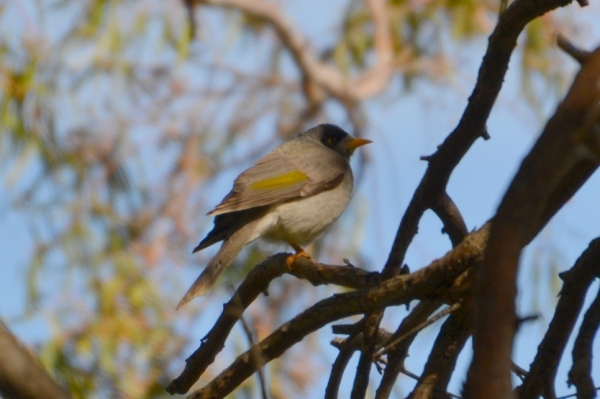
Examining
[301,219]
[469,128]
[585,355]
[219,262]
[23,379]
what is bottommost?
[23,379]

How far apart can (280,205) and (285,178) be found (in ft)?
0.94

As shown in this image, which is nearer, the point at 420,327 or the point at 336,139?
the point at 420,327

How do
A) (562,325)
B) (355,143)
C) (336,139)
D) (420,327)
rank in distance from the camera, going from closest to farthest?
(562,325) < (420,327) < (355,143) < (336,139)

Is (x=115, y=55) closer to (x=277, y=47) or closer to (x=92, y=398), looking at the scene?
(x=277, y=47)

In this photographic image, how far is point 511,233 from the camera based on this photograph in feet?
3.71

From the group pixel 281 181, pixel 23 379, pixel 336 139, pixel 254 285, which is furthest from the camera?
pixel 336 139

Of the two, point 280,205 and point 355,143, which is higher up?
point 355,143

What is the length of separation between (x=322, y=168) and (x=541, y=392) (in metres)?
3.20

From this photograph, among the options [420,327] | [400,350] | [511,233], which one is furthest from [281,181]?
[511,233]

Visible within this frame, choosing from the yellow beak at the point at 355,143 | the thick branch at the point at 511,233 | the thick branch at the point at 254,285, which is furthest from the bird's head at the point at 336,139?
the thick branch at the point at 511,233

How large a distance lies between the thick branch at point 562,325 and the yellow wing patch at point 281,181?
8.91 ft

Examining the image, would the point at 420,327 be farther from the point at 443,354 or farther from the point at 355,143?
the point at 355,143

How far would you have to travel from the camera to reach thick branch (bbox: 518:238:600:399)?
196 centimetres

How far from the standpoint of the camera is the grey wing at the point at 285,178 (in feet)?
14.8
